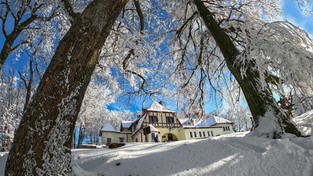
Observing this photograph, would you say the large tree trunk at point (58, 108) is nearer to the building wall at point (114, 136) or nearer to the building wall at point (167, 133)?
the building wall at point (167, 133)

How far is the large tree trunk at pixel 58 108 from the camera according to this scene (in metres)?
1.36

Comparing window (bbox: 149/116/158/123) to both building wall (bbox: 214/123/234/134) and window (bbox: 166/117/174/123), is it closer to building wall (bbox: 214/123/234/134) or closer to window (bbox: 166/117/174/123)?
window (bbox: 166/117/174/123)

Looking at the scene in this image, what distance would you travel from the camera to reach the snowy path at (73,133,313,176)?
2021 millimetres

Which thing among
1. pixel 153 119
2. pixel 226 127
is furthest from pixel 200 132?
pixel 153 119

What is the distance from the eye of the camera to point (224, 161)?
7.41 feet

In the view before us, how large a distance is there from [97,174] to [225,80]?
3.90 m

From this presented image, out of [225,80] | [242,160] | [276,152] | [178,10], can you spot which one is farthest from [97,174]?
[178,10]

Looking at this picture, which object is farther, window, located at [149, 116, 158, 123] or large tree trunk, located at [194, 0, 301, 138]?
window, located at [149, 116, 158, 123]

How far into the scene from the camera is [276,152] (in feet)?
7.38

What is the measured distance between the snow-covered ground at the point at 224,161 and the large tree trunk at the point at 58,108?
1.88 feet

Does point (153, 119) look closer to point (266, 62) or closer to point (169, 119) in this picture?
point (169, 119)

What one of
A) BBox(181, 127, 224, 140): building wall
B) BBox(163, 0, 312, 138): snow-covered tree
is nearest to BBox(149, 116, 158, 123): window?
BBox(181, 127, 224, 140): building wall

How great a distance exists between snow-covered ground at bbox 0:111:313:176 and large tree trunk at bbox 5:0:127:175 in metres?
0.57

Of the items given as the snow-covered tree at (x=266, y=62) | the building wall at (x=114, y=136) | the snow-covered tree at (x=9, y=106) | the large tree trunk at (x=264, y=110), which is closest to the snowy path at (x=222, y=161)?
the large tree trunk at (x=264, y=110)
